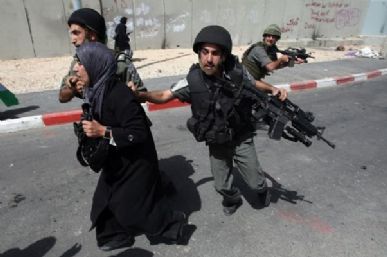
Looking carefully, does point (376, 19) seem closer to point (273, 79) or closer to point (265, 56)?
point (273, 79)

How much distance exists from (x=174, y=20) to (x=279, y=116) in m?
11.4

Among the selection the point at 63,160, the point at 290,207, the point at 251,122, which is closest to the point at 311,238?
the point at 290,207

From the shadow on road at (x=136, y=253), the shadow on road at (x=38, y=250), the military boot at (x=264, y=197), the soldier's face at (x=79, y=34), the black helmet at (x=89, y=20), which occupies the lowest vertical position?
the shadow on road at (x=38, y=250)

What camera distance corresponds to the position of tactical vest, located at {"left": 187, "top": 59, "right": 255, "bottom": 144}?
258cm

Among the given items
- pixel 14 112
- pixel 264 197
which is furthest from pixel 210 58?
pixel 14 112

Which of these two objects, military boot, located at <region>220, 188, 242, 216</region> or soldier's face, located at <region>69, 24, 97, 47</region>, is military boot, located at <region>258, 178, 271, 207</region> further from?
soldier's face, located at <region>69, 24, 97, 47</region>

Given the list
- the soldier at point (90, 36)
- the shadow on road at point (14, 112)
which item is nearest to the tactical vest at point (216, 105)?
the soldier at point (90, 36)

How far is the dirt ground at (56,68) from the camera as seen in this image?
788 centimetres

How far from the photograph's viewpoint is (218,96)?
2576 mm

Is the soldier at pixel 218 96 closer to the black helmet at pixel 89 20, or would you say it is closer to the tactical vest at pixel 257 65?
the black helmet at pixel 89 20

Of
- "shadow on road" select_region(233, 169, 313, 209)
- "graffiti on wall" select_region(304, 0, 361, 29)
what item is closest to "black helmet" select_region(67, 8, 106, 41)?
"shadow on road" select_region(233, 169, 313, 209)

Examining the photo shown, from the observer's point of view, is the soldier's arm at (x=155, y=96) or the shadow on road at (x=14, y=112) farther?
the shadow on road at (x=14, y=112)

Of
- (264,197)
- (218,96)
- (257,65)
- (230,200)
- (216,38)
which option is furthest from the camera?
(257,65)

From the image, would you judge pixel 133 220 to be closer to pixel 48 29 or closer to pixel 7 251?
pixel 7 251
